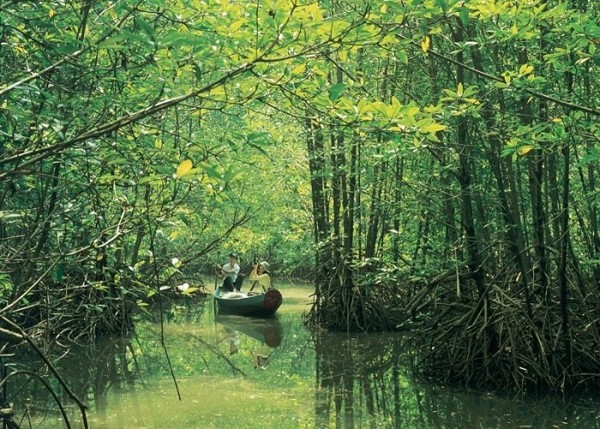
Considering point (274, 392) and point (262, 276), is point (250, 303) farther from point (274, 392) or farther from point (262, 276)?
point (274, 392)

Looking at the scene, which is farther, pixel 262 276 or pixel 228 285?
pixel 262 276

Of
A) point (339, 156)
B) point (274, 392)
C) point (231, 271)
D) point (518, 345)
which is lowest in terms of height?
point (274, 392)

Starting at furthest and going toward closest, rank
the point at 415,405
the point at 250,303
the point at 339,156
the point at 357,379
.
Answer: the point at 250,303 → the point at 339,156 → the point at 357,379 → the point at 415,405

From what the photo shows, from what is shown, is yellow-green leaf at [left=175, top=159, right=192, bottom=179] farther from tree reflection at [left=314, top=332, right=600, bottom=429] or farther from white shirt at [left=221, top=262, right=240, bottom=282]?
white shirt at [left=221, top=262, right=240, bottom=282]

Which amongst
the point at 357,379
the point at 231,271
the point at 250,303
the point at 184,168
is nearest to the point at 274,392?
the point at 357,379

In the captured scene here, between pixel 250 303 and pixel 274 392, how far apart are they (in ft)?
23.9

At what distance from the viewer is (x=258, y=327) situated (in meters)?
13.2

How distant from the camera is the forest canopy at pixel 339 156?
2.31 metres

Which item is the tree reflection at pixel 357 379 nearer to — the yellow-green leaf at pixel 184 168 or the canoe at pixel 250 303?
the canoe at pixel 250 303

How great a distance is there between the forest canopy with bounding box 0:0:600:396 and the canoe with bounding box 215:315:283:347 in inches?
34.3

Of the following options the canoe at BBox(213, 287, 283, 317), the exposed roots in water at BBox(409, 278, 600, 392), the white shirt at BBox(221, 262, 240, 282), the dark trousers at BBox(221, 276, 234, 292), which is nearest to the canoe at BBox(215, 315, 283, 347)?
the canoe at BBox(213, 287, 283, 317)

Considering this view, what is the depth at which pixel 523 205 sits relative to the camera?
837 cm

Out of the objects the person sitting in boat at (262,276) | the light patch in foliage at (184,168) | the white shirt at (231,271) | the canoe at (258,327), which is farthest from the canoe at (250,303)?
the light patch in foliage at (184,168)

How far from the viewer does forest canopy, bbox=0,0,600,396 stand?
231cm
